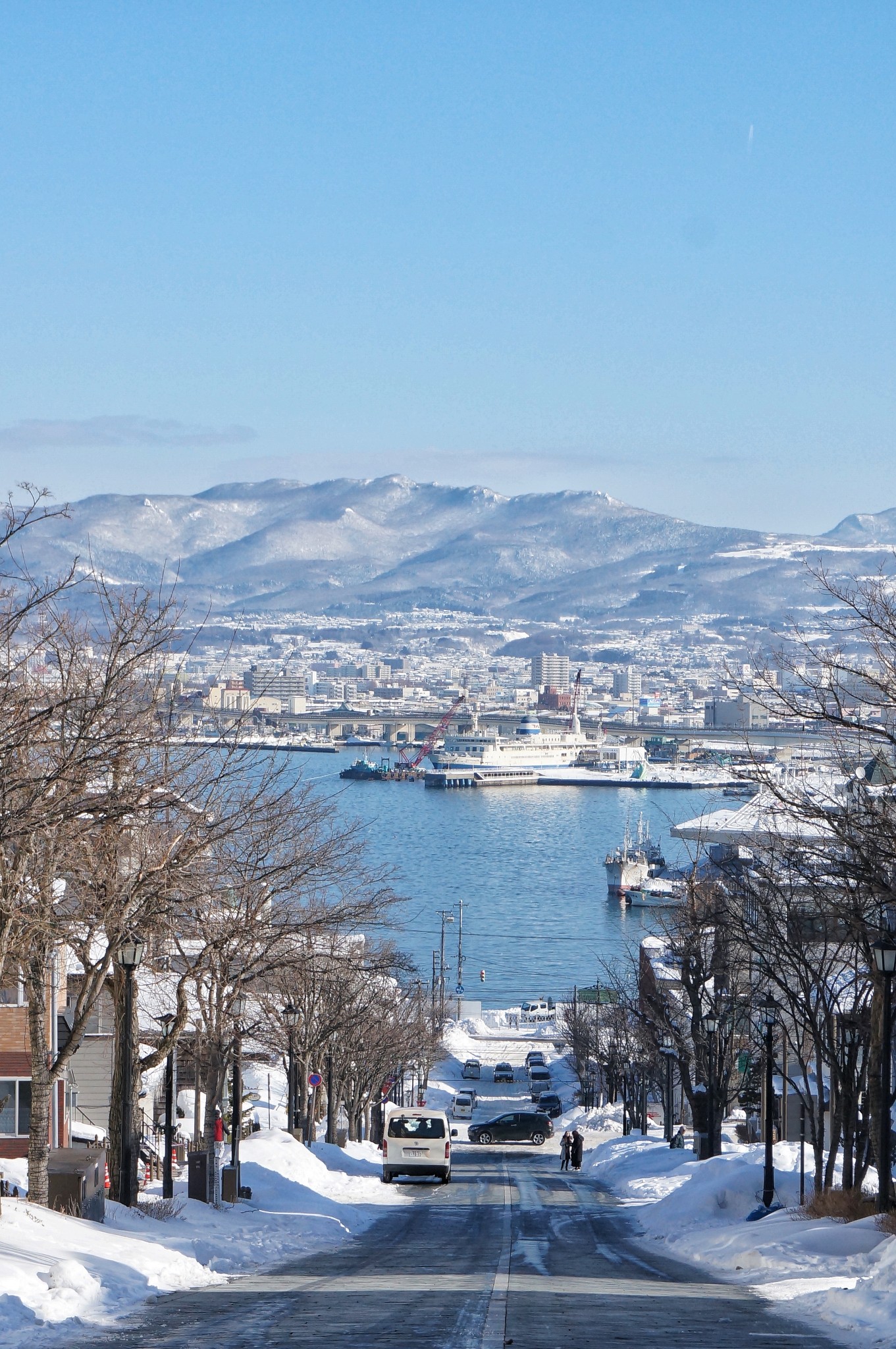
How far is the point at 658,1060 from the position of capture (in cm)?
5328

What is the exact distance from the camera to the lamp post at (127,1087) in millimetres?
16672

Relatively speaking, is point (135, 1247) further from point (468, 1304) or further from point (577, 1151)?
point (577, 1151)

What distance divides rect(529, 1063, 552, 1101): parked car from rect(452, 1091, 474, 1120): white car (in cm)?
549

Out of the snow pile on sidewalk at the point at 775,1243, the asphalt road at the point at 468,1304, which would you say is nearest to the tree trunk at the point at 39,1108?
the asphalt road at the point at 468,1304

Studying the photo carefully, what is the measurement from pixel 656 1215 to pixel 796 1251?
8792 mm

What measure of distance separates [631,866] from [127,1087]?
396ft

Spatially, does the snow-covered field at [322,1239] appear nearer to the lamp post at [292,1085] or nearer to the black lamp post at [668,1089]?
the lamp post at [292,1085]

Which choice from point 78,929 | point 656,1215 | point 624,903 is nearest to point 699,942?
point 656,1215

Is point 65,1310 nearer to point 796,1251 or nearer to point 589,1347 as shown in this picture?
point 589,1347

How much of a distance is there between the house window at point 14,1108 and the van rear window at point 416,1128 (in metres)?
7.80

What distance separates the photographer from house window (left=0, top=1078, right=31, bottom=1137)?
29734mm

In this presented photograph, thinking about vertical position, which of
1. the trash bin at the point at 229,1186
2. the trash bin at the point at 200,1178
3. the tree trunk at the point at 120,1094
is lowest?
the trash bin at the point at 229,1186

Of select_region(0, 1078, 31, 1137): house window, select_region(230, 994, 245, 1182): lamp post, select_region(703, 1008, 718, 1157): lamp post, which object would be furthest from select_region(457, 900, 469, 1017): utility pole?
select_region(230, 994, 245, 1182): lamp post

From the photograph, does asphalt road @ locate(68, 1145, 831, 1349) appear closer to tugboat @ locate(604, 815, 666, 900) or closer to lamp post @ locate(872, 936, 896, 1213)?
lamp post @ locate(872, 936, 896, 1213)
